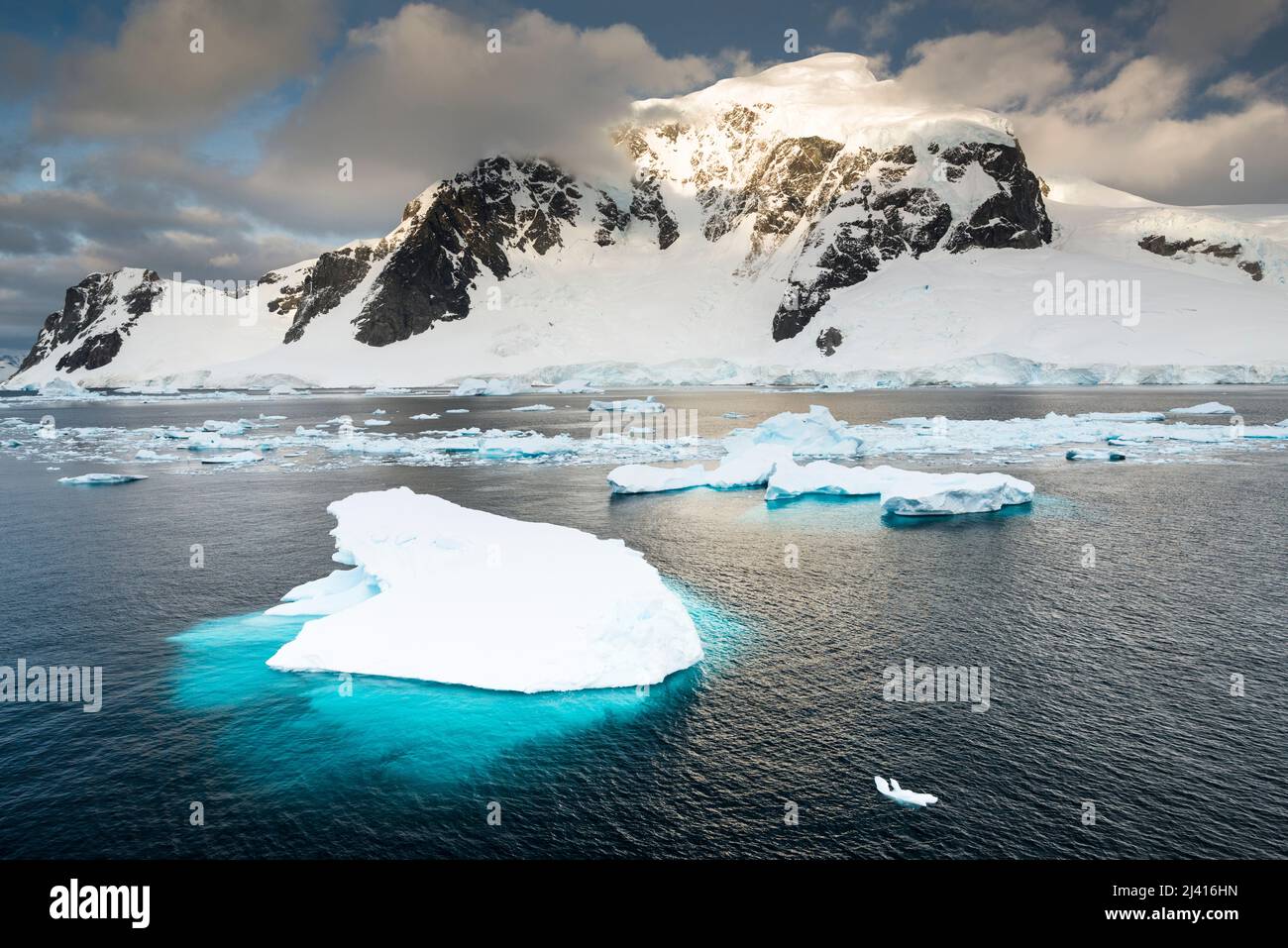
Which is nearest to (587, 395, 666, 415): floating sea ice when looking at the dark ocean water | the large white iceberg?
the large white iceberg

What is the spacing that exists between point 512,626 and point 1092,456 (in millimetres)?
39523

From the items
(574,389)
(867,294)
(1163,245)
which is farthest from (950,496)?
(1163,245)

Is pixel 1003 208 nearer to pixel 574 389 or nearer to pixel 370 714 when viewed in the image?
pixel 574 389

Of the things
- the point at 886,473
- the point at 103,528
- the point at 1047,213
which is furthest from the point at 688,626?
the point at 1047,213

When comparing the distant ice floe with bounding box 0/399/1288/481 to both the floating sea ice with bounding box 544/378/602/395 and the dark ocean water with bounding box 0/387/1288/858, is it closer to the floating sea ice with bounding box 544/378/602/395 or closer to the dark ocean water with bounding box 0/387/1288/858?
the dark ocean water with bounding box 0/387/1288/858

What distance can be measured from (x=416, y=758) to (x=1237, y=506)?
31378mm

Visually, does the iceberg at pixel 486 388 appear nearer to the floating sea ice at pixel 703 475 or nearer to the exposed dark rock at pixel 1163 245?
the floating sea ice at pixel 703 475

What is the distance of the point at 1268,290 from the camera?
136m

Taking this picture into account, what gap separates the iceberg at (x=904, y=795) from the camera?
9.84 m

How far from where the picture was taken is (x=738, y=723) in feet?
39.9

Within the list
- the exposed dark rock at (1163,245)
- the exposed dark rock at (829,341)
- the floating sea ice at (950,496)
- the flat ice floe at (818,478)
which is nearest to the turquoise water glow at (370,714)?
the floating sea ice at (950,496)

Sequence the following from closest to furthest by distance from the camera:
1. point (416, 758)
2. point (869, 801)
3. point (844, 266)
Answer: point (869, 801) → point (416, 758) → point (844, 266)
